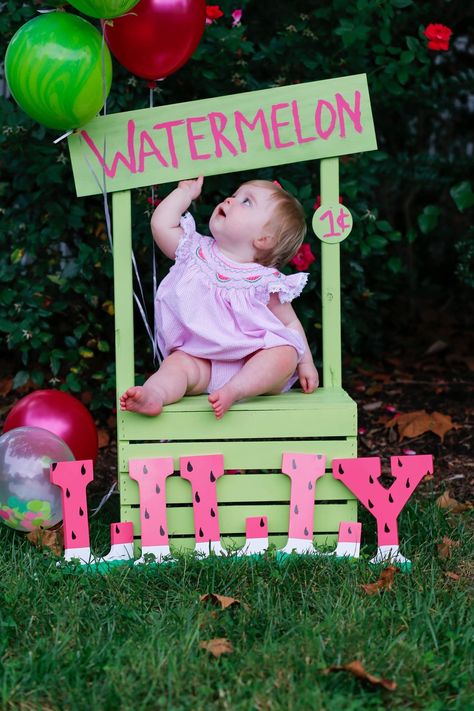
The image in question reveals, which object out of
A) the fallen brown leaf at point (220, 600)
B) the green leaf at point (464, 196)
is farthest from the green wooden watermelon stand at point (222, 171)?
the green leaf at point (464, 196)

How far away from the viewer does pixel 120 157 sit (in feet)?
8.37

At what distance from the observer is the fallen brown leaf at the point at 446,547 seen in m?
2.50

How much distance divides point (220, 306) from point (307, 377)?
0.34 m

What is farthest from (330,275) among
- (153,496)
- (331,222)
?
(153,496)

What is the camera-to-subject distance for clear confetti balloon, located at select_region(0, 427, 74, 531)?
2562 mm

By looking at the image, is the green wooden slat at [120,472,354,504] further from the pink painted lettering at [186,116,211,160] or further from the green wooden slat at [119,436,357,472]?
the pink painted lettering at [186,116,211,160]

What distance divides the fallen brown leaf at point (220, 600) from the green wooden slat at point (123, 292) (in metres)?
0.66

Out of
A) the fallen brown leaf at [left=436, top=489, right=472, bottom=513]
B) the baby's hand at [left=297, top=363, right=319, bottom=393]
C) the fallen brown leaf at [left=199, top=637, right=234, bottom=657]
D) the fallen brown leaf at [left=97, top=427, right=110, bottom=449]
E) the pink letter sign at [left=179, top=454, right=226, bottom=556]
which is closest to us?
the fallen brown leaf at [left=199, top=637, right=234, bottom=657]

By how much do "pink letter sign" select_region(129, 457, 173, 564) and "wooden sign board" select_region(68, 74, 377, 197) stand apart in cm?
77

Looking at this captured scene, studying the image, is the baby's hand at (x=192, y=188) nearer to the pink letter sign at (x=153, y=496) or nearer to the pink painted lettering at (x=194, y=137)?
the pink painted lettering at (x=194, y=137)

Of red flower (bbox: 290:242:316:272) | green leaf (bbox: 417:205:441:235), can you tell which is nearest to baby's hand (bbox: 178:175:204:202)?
red flower (bbox: 290:242:316:272)

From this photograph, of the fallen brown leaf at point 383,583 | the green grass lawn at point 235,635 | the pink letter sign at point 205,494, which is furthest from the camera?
the pink letter sign at point 205,494

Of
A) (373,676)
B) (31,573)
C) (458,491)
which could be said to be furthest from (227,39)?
(373,676)

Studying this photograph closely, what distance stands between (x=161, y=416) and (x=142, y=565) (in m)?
0.40
